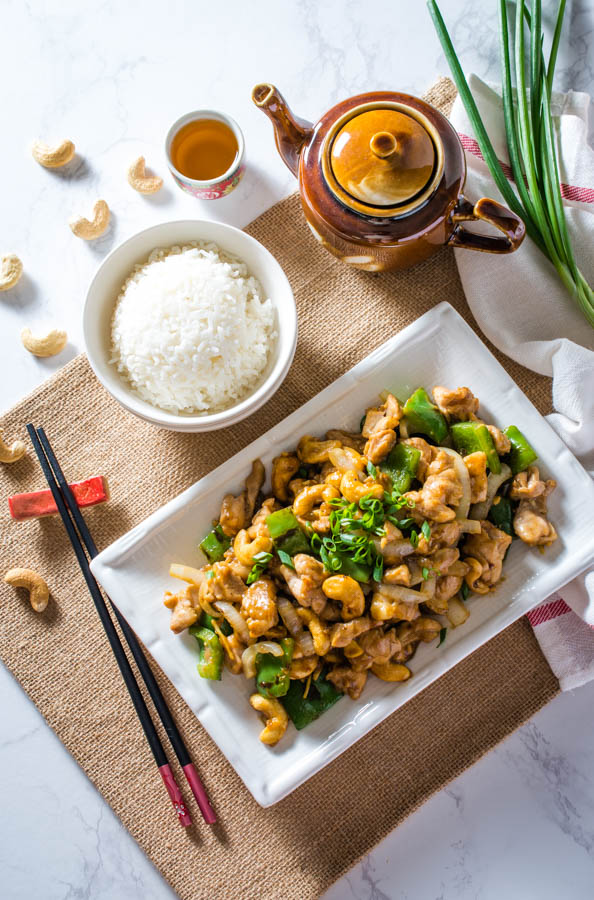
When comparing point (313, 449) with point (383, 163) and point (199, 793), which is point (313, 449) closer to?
point (383, 163)

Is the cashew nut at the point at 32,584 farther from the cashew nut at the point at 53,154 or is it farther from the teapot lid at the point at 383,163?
the teapot lid at the point at 383,163

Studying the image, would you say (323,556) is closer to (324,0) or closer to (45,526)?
(45,526)

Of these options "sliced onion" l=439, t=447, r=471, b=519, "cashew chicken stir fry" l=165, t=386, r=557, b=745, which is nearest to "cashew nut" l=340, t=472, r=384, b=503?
"cashew chicken stir fry" l=165, t=386, r=557, b=745

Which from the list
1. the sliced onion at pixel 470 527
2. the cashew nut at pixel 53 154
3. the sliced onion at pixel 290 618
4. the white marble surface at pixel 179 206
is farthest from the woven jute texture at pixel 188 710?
the cashew nut at pixel 53 154

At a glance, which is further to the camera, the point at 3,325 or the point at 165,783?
the point at 3,325

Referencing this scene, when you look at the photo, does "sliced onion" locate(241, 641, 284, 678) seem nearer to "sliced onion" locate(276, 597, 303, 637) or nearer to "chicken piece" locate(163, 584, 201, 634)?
"sliced onion" locate(276, 597, 303, 637)

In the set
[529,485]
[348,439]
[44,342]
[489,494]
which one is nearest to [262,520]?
[348,439]

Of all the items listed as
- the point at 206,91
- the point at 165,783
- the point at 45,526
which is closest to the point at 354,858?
the point at 165,783
